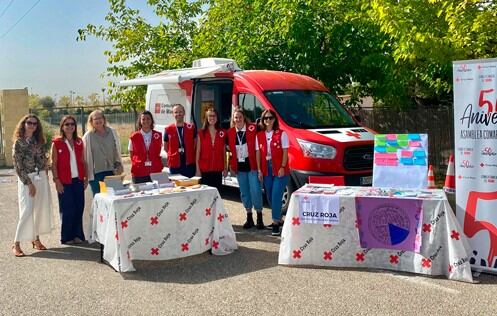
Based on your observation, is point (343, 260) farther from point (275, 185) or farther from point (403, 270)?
point (275, 185)

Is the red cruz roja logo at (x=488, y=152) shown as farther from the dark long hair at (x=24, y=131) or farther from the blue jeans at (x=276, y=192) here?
the dark long hair at (x=24, y=131)

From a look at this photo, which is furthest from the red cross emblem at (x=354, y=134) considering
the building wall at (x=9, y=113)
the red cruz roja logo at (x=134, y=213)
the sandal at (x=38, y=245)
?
the building wall at (x=9, y=113)

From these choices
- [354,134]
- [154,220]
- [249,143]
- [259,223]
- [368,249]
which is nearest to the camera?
[368,249]

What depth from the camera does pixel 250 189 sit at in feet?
26.8

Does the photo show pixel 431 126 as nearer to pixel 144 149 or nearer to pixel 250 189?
pixel 250 189

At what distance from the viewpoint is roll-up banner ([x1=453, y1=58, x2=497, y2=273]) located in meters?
5.80

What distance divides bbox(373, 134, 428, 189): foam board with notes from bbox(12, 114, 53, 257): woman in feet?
14.2

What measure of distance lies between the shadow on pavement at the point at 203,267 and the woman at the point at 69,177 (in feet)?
4.95

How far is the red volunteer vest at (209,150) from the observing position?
8328mm

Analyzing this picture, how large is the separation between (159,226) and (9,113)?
16.0 metres

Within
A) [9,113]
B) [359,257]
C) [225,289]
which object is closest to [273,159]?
[359,257]

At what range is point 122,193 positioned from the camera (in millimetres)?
6484

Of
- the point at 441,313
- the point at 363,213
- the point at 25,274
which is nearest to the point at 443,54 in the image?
the point at 363,213

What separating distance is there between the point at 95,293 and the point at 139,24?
43.6 feet
